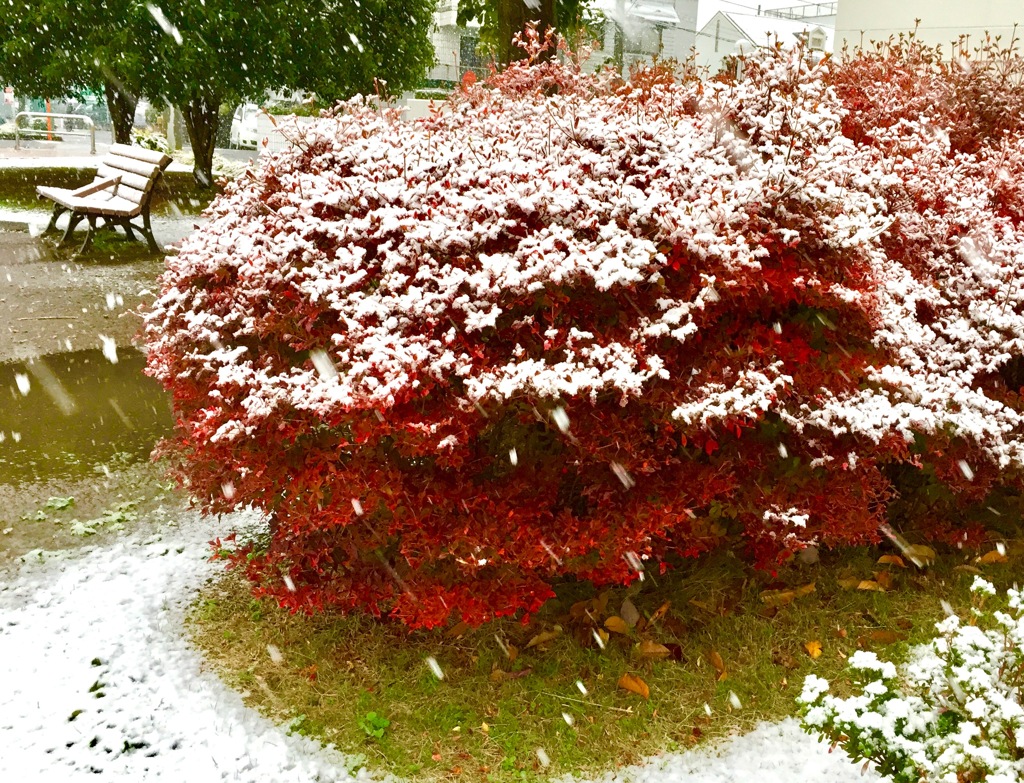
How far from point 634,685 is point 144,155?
33.1ft

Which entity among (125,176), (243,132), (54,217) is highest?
(243,132)

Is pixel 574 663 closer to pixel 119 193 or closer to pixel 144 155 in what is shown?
pixel 144 155

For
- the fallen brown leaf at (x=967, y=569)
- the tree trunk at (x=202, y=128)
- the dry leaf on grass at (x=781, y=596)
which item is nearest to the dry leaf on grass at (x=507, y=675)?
the dry leaf on grass at (x=781, y=596)

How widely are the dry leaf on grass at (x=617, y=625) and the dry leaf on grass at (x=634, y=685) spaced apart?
0.78ft

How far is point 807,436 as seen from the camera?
3.71m

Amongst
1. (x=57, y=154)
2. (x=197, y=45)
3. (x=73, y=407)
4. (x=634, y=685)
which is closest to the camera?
(x=634, y=685)

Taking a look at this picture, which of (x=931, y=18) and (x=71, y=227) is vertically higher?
(x=931, y=18)

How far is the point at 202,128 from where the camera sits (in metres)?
18.4

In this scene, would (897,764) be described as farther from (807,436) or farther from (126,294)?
(126,294)

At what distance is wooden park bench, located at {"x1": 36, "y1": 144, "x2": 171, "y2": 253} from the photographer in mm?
10641

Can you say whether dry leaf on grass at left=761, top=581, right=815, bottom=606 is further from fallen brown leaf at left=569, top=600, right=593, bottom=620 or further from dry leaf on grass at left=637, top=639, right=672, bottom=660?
fallen brown leaf at left=569, top=600, right=593, bottom=620

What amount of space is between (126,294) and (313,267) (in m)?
6.97

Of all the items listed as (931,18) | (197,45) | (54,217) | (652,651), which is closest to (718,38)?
(931,18)

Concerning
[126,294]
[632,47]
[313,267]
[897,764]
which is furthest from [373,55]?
[632,47]
